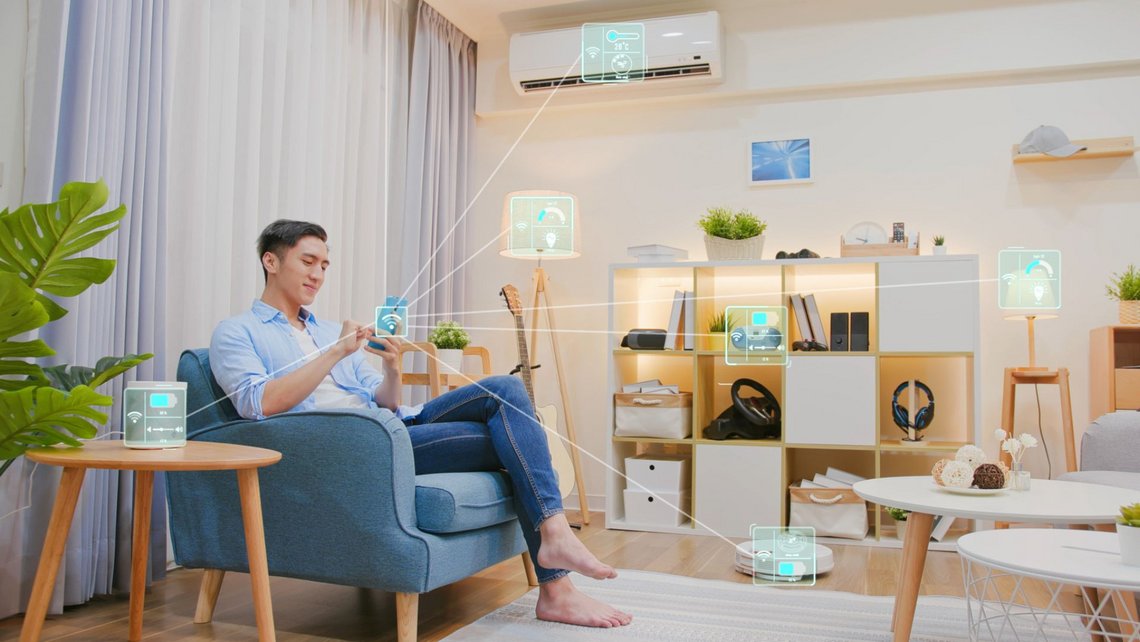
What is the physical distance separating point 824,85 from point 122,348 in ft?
10.2

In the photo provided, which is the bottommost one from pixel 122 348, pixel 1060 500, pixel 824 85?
pixel 1060 500

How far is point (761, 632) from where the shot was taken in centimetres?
218

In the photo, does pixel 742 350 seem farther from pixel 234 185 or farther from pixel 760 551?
pixel 234 185

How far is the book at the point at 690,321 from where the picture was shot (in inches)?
150

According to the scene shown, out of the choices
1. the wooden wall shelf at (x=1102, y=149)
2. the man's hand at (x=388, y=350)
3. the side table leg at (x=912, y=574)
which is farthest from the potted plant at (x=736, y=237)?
the side table leg at (x=912, y=574)

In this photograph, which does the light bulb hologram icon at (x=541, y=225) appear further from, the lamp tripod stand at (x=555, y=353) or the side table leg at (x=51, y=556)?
the side table leg at (x=51, y=556)

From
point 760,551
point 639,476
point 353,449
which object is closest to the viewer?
point 353,449

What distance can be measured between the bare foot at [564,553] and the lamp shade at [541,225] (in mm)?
2014

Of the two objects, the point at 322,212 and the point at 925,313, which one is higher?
the point at 322,212

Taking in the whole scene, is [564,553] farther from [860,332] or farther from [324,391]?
[860,332]

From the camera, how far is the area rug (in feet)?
7.04

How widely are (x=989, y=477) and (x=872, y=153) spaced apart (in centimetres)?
A: 229

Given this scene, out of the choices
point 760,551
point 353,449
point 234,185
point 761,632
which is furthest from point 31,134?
point 760,551

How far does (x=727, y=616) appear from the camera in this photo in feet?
7.64
